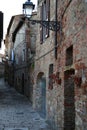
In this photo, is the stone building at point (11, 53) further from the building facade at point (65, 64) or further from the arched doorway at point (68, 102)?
the arched doorway at point (68, 102)

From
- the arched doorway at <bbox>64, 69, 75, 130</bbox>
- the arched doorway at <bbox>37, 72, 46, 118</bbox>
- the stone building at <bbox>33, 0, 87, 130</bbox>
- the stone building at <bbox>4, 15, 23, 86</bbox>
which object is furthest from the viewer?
the stone building at <bbox>4, 15, 23, 86</bbox>

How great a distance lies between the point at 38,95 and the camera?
1648 cm

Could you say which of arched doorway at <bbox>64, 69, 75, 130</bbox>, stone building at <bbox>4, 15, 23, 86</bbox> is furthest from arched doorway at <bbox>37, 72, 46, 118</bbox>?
stone building at <bbox>4, 15, 23, 86</bbox>

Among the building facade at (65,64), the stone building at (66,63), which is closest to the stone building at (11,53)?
the building facade at (65,64)

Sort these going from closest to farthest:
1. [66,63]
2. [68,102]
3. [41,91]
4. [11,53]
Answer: [66,63], [68,102], [41,91], [11,53]

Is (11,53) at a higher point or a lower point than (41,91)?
higher

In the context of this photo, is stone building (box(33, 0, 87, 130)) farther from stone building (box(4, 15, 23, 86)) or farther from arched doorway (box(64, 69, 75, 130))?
stone building (box(4, 15, 23, 86))

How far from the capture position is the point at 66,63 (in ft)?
32.2

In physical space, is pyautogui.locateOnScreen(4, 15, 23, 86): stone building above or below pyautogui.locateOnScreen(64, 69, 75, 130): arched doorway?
above

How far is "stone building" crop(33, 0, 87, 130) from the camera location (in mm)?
7664

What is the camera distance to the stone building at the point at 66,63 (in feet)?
25.1

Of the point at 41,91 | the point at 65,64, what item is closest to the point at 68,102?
the point at 65,64

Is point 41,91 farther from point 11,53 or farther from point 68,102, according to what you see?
point 11,53

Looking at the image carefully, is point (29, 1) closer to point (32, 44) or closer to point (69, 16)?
point (69, 16)
